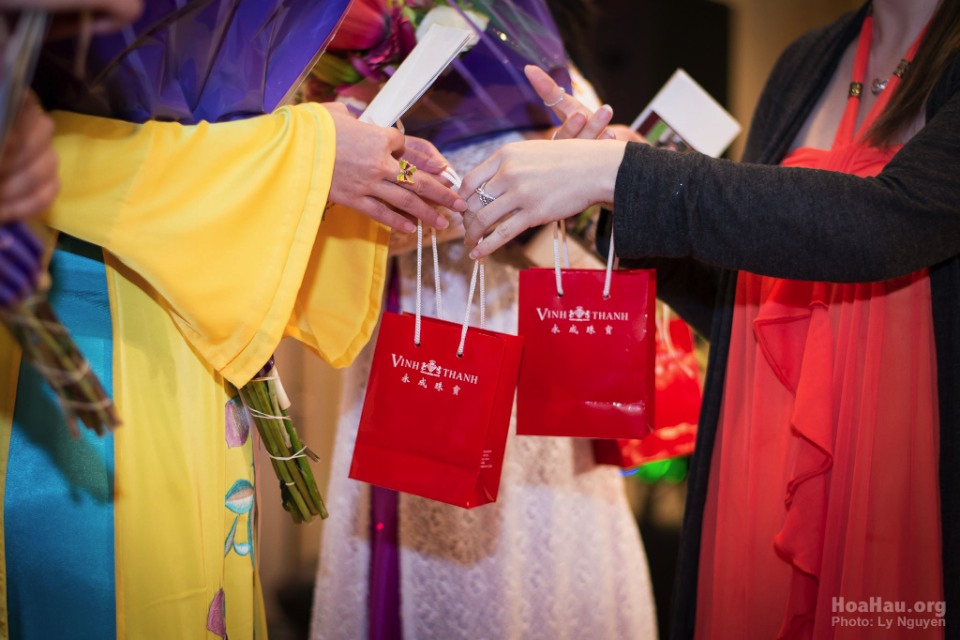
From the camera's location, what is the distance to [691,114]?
1.25m

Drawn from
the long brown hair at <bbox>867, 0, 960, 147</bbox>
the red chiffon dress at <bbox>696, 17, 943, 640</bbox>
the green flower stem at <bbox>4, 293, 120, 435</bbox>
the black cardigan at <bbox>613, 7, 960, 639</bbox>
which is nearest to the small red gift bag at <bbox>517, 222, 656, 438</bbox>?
the black cardigan at <bbox>613, 7, 960, 639</bbox>

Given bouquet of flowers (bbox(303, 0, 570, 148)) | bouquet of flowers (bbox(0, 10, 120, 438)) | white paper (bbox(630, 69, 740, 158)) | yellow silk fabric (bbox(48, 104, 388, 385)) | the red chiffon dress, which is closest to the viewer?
bouquet of flowers (bbox(0, 10, 120, 438))

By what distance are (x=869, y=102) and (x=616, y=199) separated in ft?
1.53

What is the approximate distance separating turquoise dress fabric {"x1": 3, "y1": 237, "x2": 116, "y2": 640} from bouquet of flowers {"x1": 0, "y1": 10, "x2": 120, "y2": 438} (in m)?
0.16

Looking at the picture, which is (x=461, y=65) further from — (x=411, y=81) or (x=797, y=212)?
(x=797, y=212)

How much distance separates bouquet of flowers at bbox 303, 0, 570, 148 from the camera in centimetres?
109

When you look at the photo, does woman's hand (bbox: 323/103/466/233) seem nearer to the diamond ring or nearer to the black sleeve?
the diamond ring

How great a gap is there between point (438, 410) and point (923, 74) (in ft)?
2.17

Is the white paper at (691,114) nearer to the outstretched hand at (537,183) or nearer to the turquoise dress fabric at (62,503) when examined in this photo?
the outstretched hand at (537,183)

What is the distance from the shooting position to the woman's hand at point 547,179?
80 centimetres

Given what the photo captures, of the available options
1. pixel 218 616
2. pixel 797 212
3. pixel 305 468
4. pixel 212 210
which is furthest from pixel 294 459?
pixel 797 212

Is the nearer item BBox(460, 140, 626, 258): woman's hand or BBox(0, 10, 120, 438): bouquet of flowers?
BBox(0, 10, 120, 438): bouquet of flowers

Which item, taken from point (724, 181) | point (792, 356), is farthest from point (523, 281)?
point (792, 356)

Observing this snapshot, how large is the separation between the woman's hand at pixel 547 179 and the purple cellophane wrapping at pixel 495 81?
354mm
